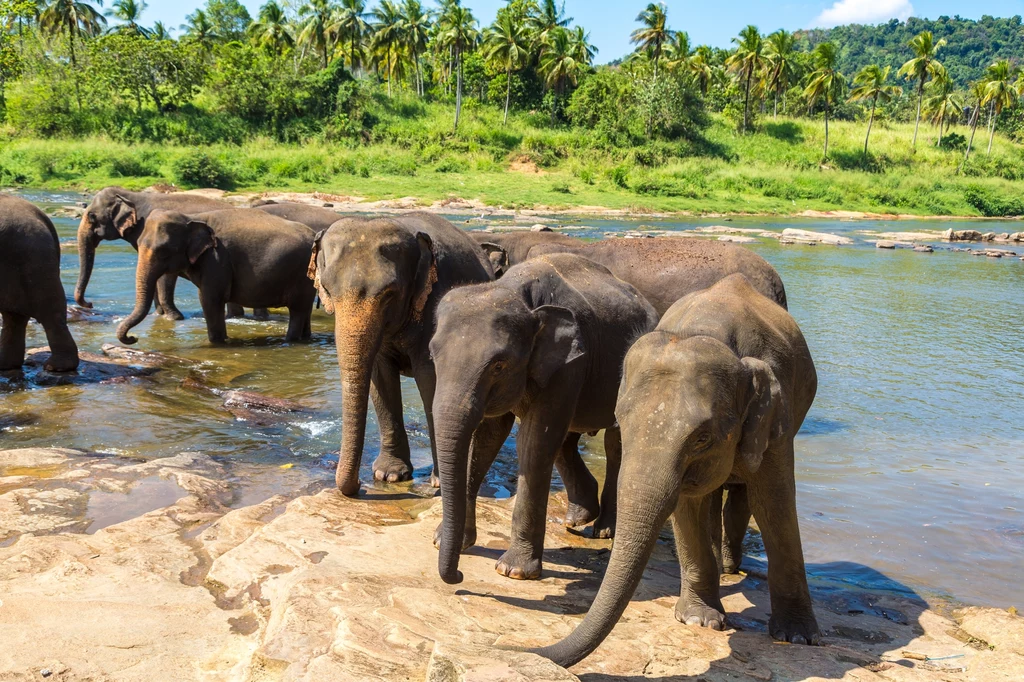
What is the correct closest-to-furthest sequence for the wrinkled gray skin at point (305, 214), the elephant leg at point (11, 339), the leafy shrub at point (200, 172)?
the elephant leg at point (11, 339) < the wrinkled gray skin at point (305, 214) < the leafy shrub at point (200, 172)

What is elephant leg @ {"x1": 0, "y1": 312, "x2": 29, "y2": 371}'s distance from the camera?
31.6 ft

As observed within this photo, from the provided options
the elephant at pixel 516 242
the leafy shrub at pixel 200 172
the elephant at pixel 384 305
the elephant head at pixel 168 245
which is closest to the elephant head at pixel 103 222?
the elephant head at pixel 168 245

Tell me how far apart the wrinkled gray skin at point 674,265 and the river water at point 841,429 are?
1.60m

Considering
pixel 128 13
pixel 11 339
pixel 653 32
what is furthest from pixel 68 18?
pixel 11 339

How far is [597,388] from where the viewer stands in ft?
18.2

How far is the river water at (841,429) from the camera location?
6.33m

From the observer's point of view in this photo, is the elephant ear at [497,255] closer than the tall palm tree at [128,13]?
Yes

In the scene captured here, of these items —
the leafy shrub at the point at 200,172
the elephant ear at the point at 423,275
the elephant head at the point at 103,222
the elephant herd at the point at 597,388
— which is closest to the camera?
the elephant herd at the point at 597,388

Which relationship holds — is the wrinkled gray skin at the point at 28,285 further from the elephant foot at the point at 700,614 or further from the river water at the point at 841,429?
the elephant foot at the point at 700,614

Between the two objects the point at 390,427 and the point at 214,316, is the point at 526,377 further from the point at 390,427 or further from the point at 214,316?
the point at 214,316

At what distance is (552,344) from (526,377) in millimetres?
224

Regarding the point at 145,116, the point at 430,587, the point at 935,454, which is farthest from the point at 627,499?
the point at 145,116

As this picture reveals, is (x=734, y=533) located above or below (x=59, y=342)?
below

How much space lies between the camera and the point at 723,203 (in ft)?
160
